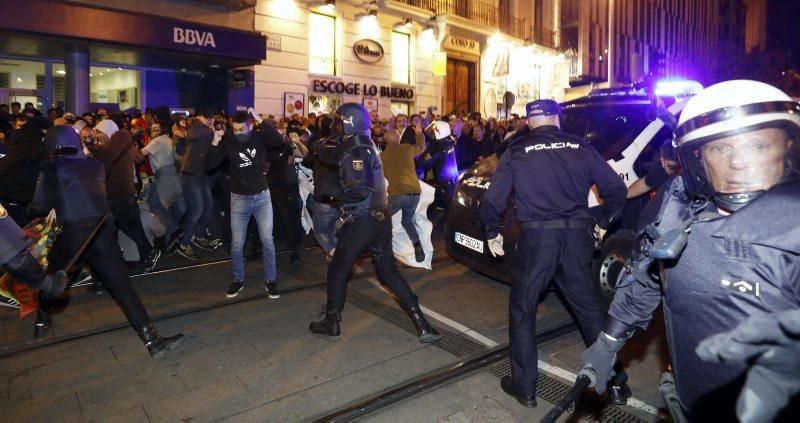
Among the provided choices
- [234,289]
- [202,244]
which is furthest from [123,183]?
[234,289]

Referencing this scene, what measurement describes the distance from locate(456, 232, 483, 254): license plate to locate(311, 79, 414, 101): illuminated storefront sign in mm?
13150

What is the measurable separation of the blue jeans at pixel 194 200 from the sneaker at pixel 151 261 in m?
0.52

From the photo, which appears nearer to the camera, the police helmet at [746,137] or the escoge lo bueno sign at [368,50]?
the police helmet at [746,137]

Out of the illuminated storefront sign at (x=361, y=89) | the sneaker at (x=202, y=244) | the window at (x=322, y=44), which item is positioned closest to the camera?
the sneaker at (x=202, y=244)

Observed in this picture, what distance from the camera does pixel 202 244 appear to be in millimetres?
8609

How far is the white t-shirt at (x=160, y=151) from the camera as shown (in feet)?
25.9

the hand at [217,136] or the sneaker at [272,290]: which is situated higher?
the hand at [217,136]

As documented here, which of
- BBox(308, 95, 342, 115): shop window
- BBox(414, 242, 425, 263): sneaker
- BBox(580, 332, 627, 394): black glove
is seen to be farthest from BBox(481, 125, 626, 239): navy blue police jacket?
BBox(308, 95, 342, 115): shop window

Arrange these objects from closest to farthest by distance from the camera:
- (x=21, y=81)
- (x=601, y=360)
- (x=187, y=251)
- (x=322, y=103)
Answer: (x=601, y=360) < (x=187, y=251) < (x=21, y=81) < (x=322, y=103)

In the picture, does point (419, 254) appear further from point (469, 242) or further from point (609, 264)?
point (609, 264)

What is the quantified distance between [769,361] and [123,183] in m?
7.14

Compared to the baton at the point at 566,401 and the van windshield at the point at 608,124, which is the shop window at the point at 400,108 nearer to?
the van windshield at the point at 608,124

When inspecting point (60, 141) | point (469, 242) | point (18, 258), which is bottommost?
point (469, 242)

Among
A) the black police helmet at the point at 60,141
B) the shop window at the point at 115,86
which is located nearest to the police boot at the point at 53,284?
the black police helmet at the point at 60,141
